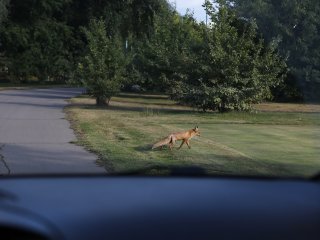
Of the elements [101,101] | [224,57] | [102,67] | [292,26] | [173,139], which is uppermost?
[292,26]

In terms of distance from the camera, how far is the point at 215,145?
1573 cm

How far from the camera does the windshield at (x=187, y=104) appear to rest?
1257cm

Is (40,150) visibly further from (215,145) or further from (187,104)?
(187,104)

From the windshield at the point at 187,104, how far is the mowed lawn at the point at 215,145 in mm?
33

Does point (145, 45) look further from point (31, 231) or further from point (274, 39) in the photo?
point (31, 231)

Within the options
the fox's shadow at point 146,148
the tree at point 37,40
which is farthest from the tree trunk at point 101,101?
the tree at point 37,40

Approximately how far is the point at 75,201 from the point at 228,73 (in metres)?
26.6

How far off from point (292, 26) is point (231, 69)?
6.81m

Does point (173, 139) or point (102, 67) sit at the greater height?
point (102, 67)

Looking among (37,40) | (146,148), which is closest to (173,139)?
(146,148)

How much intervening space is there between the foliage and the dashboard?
22275mm

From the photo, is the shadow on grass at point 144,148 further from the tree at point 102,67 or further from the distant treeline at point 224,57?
the tree at point 102,67

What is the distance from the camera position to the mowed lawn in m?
11.6

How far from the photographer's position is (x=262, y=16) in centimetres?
3200
